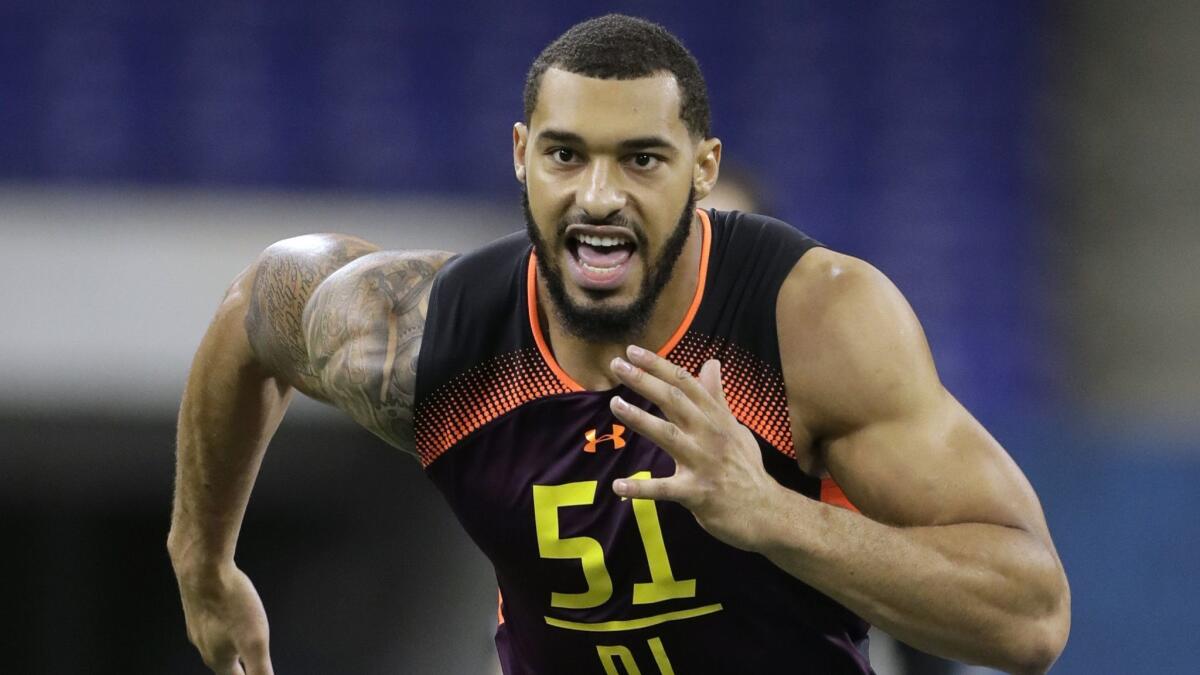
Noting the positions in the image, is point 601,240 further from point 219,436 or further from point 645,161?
point 219,436

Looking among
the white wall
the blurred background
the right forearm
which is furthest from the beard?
the blurred background

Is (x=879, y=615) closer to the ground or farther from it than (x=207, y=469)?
farther from it

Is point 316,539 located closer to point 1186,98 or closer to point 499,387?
point 499,387

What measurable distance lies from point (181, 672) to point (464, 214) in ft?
5.76

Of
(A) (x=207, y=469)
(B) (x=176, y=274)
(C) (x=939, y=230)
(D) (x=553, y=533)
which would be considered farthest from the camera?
(C) (x=939, y=230)

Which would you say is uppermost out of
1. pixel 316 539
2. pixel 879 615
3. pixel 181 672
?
pixel 879 615

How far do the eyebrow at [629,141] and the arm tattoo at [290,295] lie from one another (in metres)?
0.72

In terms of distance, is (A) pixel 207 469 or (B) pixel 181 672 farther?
(B) pixel 181 672

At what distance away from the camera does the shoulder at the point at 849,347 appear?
8.62 ft

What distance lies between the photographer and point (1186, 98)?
23.6 feet

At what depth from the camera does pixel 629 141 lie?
2.73 meters

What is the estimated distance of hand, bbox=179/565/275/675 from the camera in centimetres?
345

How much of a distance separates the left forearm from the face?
1.80 ft

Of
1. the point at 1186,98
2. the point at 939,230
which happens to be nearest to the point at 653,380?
the point at 939,230
